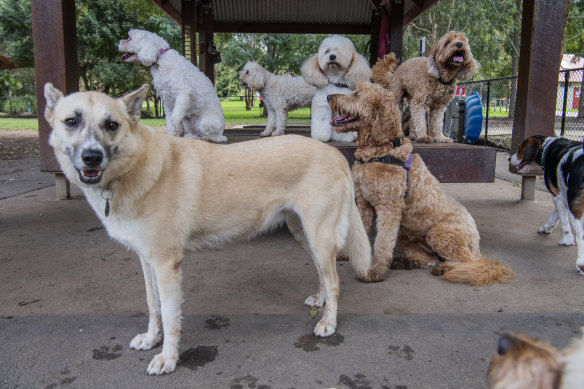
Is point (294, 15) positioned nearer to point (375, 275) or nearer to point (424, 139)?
point (424, 139)

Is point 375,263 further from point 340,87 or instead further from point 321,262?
point 340,87

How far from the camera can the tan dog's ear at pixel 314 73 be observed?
511 centimetres

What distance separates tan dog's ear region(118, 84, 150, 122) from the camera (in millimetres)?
2393

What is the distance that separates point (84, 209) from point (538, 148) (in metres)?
5.77

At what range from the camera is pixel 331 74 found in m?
5.10

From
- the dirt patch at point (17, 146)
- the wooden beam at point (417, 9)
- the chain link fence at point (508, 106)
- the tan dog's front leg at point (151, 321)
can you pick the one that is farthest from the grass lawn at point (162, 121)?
the tan dog's front leg at point (151, 321)

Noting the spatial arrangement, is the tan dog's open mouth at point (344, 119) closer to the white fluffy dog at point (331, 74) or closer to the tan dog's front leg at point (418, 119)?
the white fluffy dog at point (331, 74)

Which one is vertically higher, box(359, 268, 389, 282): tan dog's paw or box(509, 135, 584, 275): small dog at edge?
box(509, 135, 584, 275): small dog at edge

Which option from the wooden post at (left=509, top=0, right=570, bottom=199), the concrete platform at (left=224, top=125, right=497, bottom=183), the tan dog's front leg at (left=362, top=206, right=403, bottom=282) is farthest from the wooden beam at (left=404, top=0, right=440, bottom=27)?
the tan dog's front leg at (left=362, top=206, right=403, bottom=282)

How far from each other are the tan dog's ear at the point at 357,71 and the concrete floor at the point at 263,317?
2.05m

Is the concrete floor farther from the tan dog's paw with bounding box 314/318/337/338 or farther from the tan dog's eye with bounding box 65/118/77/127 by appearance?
the tan dog's eye with bounding box 65/118/77/127

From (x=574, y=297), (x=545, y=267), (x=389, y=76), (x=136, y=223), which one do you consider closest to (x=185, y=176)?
(x=136, y=223)

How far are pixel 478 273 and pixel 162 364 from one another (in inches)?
99.3

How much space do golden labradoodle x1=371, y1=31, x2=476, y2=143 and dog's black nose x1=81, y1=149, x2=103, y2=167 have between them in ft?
13.2
